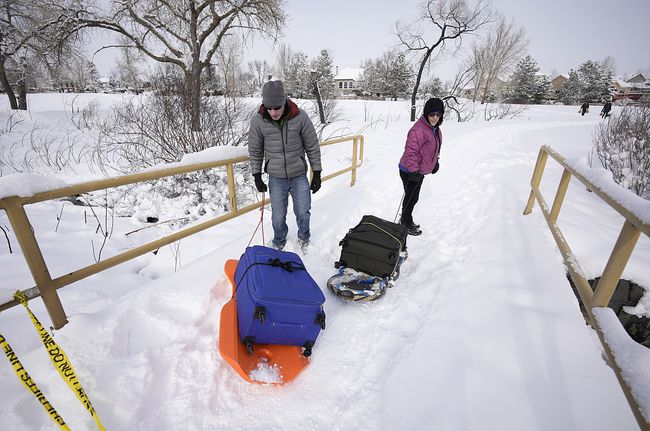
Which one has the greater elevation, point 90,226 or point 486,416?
point 486,416

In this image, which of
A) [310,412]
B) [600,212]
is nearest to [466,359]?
[310,412]

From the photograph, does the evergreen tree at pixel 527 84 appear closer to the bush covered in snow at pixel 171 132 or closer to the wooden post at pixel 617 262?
the bush covered in snow at pixel 171 132

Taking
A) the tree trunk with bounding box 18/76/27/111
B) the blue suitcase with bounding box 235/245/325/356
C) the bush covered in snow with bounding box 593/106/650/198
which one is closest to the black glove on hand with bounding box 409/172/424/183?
the blue suitcase with bounding box 235/245/325/356

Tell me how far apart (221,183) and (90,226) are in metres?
3.17

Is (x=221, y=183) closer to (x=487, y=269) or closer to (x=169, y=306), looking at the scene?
(x=169, y=306)

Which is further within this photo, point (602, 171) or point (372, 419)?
point (602, 171)

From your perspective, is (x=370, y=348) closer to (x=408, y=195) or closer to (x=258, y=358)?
(x=258, y=358)

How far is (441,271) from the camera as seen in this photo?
3223 millimetres

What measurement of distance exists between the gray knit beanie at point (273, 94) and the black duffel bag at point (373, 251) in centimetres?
151

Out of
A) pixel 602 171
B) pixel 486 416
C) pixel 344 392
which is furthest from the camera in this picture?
pixel 602 171

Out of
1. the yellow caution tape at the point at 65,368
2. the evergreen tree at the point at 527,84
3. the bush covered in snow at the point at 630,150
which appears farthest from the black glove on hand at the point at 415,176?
the evergreen tree at the point at 527,84

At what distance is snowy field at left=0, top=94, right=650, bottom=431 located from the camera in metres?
1.70

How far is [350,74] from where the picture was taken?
7594 cm

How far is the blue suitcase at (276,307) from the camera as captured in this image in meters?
2.00
